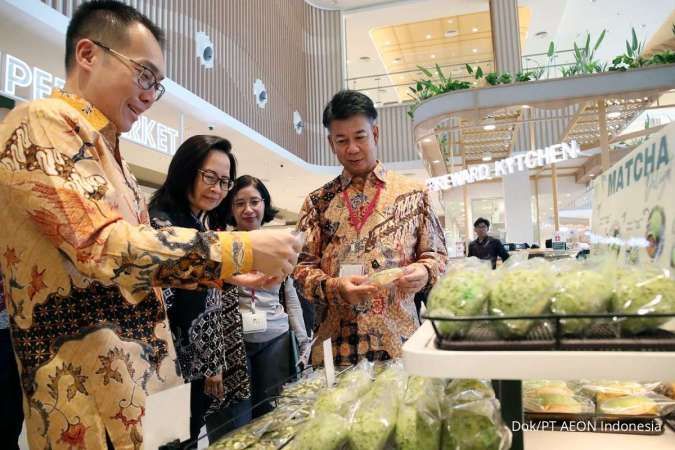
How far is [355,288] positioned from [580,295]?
2.47ft

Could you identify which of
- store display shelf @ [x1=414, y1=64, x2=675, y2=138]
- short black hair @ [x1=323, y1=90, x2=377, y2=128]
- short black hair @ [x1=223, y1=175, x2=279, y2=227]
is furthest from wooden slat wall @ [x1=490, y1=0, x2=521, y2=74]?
short black hair @ [x1=323, y1=90, x2=377, y2=128]

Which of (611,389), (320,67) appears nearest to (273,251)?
(611,389)

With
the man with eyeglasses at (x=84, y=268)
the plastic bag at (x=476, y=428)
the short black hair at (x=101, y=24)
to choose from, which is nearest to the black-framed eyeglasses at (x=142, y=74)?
the short black hair at (x=101, y=24)

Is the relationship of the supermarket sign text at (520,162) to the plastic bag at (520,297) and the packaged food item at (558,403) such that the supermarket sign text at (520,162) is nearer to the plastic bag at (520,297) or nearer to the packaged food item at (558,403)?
the packaged food item at (558,403)

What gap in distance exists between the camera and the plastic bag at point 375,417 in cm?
73

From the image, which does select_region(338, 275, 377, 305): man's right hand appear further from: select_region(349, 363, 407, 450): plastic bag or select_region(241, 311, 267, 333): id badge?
select_region(241, 311, 267, 333): id badge

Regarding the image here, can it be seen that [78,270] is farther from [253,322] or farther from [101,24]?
[253,322]

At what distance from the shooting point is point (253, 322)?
7.70ft

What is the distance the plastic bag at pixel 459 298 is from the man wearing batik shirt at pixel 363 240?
748mm

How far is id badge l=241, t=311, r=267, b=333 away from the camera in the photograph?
2.34m

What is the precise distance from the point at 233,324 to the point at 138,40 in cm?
133

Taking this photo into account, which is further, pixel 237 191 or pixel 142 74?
pixel 237 191

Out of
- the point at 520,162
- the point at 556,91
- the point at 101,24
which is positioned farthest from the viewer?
the point at 520,162

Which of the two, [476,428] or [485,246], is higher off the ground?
[485,246]
